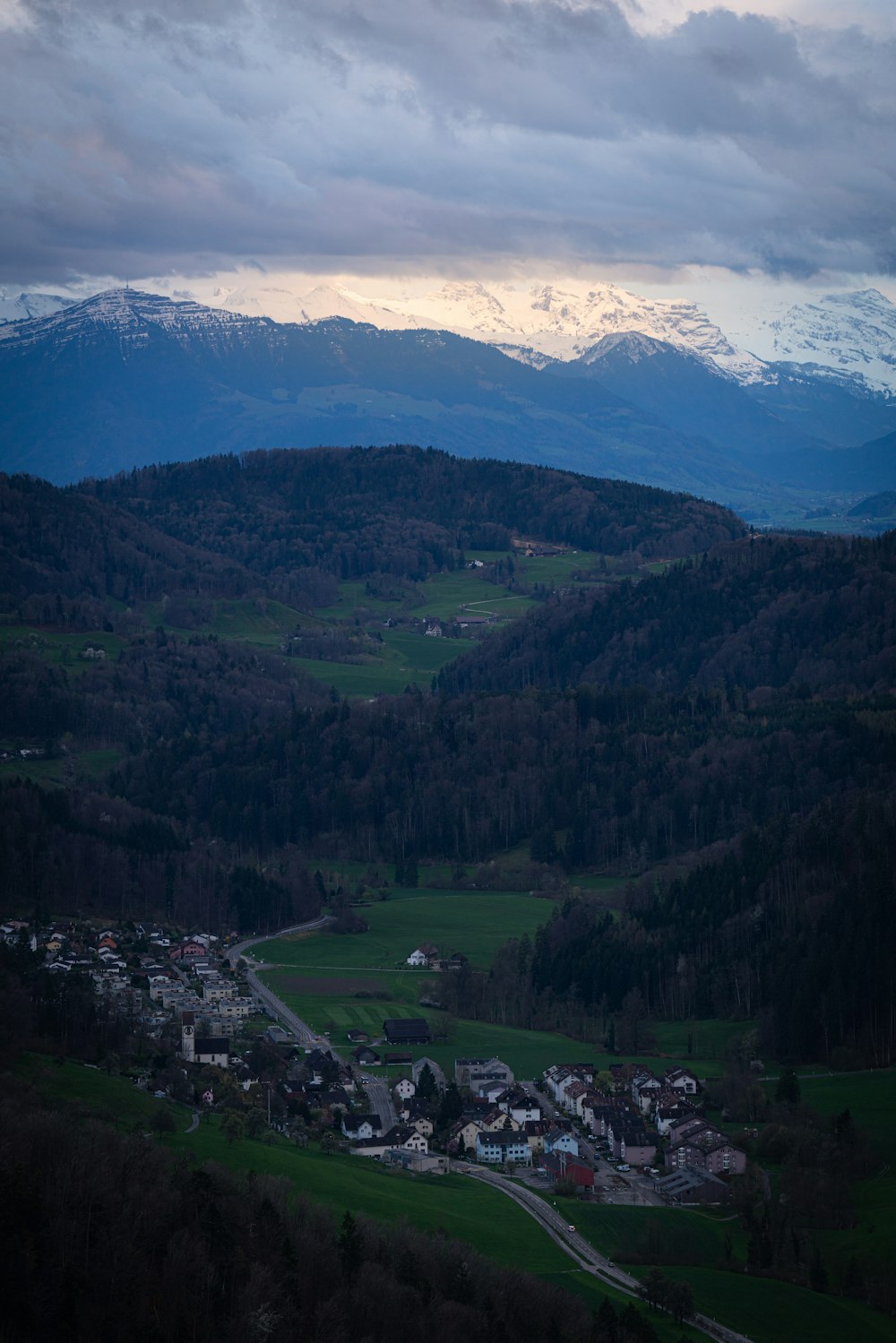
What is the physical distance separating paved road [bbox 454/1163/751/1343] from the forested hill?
338ft

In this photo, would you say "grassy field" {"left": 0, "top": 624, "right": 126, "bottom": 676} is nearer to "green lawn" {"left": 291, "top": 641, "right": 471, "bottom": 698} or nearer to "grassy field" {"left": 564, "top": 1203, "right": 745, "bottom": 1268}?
"green lawn" {"left": 291, "top": 641, "right": 471, "bottom": 698}

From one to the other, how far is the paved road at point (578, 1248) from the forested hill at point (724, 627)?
338ft

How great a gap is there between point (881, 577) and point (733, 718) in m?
42.9

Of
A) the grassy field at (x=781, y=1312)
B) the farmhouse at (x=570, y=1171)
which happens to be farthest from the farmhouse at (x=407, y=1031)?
the grassy field at (x=781, y=1312)

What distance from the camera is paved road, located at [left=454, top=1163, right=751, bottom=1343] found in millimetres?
45375

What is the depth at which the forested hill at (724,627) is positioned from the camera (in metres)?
163

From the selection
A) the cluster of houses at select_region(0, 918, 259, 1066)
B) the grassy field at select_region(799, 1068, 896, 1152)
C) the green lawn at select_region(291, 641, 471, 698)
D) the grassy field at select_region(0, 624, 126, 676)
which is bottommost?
the grassy field at select_region(799, 1068, 896, 1152)

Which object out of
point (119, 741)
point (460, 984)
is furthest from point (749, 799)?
point (119, 741)

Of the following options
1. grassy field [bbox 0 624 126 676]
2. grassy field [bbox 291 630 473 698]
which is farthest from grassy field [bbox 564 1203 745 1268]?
grassy field [bbox 0 624 126 676]

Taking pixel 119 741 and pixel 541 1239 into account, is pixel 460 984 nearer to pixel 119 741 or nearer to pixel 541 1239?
pixel 541 1239

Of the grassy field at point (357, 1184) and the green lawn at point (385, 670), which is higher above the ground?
the green lawn at point (385, 670)

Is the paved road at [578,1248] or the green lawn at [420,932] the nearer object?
the paved road at [578,1248]

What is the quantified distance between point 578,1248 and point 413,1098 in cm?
1536

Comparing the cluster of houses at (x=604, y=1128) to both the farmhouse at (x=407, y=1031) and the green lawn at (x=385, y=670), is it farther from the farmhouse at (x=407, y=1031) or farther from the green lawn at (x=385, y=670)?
the green lawn at (x=385, y=670)
